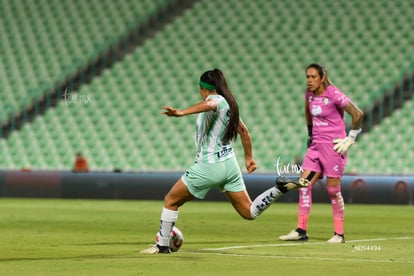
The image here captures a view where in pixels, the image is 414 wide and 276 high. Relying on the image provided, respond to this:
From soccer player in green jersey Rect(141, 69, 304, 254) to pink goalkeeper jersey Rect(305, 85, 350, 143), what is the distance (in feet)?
7.55

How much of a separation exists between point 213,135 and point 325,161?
250 cm

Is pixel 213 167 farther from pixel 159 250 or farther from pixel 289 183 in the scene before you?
Result: pixel 159 250

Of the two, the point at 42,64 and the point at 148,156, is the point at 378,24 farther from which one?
the point at 42,64

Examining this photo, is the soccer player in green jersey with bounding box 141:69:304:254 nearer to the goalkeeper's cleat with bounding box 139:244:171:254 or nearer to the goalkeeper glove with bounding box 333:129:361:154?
the goalkeeper's cleat with bounding box 139:244:171:254

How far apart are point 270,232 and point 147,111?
15.2 m

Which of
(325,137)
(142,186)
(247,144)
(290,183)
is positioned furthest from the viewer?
(142,186)

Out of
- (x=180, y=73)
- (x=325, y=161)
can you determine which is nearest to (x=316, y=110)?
(x=325, y=161)

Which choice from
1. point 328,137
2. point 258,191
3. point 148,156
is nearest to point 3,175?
point 148,156

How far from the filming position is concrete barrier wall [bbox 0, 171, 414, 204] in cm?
2308

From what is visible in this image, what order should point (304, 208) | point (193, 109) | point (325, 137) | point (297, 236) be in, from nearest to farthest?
point (193, 109)
point (297, 236)
point (325, 137)
point (304, 208)

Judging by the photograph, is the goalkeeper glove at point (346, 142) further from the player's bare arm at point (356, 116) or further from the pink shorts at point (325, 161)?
the pink shorts at point (325, 161)

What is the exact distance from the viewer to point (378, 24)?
29.4 m

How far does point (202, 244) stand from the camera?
12320mm

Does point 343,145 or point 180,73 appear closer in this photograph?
point 343,145
